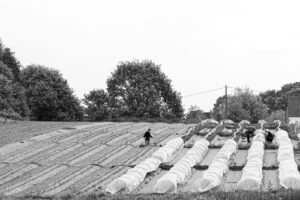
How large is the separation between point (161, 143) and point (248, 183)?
10.9 m

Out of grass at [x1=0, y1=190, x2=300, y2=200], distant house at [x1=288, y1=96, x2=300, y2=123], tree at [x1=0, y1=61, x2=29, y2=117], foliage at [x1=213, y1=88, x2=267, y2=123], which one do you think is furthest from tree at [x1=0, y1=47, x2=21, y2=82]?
grass at [x1=0, y1=190, x2=300, y2=200]

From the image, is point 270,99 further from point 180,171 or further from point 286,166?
point 180,171

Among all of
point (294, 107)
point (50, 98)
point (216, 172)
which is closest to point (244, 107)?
point (294, 107)

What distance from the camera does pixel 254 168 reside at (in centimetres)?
1725

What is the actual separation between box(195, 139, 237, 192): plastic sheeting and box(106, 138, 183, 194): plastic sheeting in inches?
82.4

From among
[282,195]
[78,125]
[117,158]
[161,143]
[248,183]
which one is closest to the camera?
[282,195]

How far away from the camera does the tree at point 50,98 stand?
42938mm

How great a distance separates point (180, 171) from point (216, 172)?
153 centimetres

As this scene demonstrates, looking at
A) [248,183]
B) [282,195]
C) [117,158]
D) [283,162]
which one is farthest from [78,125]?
[282,195]

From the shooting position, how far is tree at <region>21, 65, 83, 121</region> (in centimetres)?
4294

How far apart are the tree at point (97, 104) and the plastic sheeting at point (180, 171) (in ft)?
72.2

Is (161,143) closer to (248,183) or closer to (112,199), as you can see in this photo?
(248,183)

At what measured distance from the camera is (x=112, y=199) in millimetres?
13625

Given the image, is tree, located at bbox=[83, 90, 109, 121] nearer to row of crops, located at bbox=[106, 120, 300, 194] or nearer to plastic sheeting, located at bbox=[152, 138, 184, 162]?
row of crops, located at bbox=[106, 120, 300, 194]
